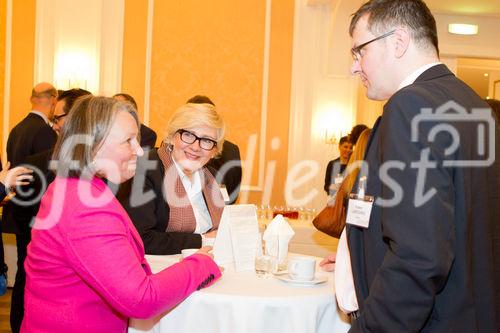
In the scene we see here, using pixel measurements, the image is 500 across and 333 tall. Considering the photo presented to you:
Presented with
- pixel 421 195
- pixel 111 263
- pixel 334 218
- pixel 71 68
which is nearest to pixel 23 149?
pixel 334 218

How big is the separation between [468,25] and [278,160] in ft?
8.82

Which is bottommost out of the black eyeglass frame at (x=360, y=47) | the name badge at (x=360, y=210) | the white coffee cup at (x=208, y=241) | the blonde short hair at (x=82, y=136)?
the white coffee cup at (x=208, y=241)

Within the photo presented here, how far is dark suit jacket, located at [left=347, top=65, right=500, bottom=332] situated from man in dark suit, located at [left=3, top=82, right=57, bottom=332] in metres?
2.47

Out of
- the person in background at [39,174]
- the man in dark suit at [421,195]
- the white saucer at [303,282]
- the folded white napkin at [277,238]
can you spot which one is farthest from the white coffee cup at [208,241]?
the person in background at [39,174]

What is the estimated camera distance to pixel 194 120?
2684mm

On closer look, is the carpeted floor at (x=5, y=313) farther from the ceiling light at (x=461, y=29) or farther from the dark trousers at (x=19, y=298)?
the ceiling light at (x=461, y=29)

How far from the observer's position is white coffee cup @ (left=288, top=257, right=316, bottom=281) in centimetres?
200

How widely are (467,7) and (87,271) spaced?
5639mm

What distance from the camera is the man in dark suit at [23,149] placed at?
3.28 meters

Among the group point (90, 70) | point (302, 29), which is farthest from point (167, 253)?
point (302, 29)

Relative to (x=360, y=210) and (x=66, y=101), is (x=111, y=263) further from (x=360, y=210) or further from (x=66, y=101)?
(x=66, y=101)

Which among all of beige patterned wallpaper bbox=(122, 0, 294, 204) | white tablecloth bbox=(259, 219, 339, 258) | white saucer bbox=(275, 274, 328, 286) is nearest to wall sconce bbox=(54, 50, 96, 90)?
beige patterned wallpaper bbox=(122, 0, 294, 204)

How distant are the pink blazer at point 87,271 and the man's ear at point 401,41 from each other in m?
0.86

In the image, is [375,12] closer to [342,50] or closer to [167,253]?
[167,253]
